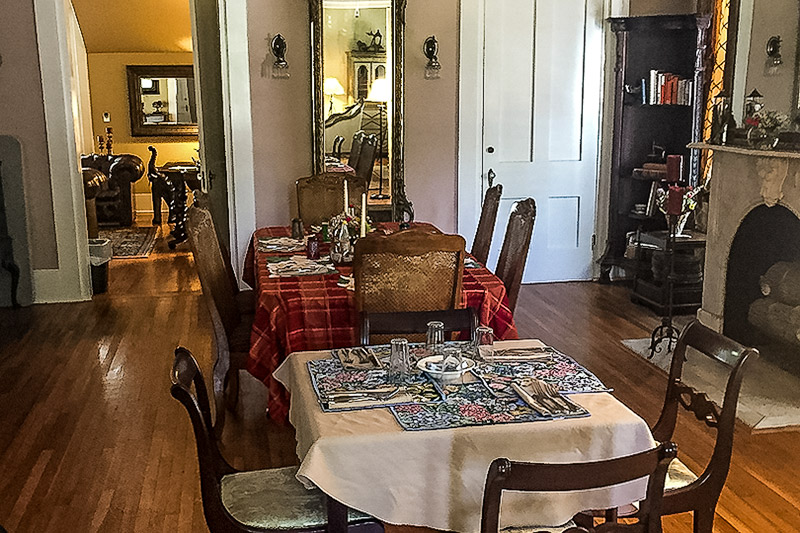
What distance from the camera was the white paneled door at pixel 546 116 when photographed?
6117 mm

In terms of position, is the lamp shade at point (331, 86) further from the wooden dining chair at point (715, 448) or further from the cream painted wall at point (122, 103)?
the cream painted wall at point (122, 103)

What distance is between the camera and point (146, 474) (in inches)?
131

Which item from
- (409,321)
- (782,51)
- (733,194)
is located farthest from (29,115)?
(782,51)

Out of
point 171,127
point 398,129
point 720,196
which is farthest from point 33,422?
point 171,127

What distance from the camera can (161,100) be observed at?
1078cm

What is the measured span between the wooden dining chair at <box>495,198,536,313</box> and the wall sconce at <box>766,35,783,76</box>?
6.09 ft

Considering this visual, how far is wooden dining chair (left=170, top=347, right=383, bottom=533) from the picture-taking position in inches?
80.4

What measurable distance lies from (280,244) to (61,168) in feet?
8.06

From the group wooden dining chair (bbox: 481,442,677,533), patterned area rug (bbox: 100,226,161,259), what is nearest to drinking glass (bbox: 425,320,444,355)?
wooden dining chair (bbox: 481,442,677,533)

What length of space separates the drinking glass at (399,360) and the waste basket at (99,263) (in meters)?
4.53

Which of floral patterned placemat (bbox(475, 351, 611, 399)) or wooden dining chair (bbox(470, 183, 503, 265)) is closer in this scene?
floral patterned placemat (bbox(475, 351, 611, 399))

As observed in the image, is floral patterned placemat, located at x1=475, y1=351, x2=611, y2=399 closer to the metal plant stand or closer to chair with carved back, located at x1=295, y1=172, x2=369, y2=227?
the metal plant stand

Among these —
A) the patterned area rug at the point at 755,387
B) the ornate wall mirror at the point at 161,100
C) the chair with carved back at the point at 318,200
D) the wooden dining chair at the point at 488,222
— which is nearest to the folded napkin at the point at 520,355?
the patterned area rug at the point at 755,387

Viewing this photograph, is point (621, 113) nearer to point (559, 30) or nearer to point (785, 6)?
point (559, 30)
